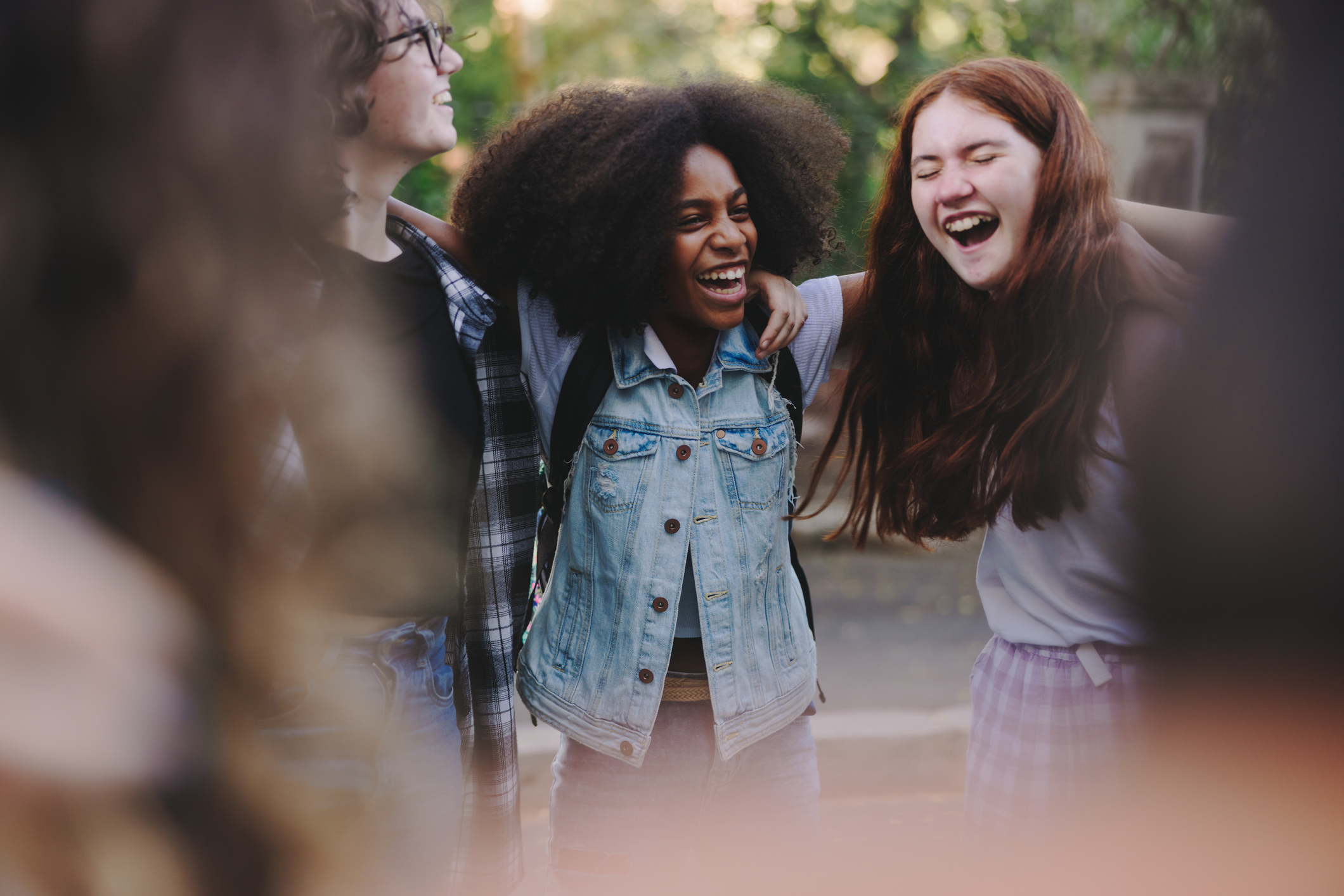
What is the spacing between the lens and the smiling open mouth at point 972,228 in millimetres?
1799

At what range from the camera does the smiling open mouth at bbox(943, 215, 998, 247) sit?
1799 mm

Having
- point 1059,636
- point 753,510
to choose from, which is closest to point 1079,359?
point 1059,636

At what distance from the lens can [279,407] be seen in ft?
2.02

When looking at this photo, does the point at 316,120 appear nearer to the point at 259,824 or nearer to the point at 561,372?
the point at 259,824

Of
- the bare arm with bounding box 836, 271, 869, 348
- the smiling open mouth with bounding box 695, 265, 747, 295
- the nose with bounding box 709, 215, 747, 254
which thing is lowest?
the bare arm with bounding box 836, 271, 869, 348

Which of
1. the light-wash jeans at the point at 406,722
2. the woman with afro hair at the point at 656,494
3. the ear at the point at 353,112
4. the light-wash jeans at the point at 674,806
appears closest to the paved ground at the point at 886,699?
the light-wash jeans at the point at 674,806

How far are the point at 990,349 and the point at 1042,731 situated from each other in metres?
0.70

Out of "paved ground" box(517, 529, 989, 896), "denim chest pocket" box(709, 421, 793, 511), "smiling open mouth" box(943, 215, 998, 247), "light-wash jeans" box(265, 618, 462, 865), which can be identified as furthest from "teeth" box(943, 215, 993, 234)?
"paved ground" box(517, 529, 989, 896)

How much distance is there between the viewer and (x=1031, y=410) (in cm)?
168

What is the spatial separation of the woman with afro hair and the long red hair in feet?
0.68

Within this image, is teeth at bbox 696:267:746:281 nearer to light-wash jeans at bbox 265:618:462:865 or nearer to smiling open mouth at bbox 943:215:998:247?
smiling open mouth at bbox 943:215:998:247

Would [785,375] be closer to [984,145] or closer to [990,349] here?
[990,349]

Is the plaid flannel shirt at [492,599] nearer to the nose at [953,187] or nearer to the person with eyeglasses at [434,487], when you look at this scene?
the person with eyeglasses at [434,487]

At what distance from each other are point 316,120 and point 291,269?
10 cm
